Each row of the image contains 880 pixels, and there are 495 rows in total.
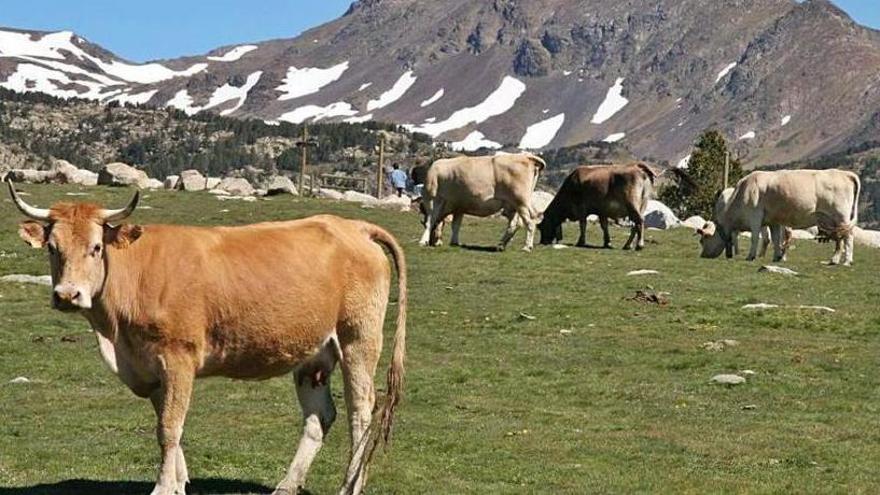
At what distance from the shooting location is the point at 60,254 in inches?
487

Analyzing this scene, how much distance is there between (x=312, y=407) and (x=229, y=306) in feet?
5.29

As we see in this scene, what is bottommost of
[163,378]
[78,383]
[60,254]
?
[78,383]

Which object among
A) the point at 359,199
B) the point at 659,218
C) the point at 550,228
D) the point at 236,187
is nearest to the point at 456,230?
the point at 550,228

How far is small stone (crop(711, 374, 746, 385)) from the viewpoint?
71.3 feet

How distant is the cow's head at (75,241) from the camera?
12250mm

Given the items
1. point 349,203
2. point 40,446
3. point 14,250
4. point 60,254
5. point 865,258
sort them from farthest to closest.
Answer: point 349,203, point 865,258, point 14,250, point 40,446, point 60,254

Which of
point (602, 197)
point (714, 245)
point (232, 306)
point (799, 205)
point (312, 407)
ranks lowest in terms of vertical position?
point (312, 407)

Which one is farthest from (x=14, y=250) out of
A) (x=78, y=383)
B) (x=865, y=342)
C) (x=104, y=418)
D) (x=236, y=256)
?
(x=236, y=256)

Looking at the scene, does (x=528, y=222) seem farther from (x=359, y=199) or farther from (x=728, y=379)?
(x=359, y=199)

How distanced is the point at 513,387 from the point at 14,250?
21.6 meters

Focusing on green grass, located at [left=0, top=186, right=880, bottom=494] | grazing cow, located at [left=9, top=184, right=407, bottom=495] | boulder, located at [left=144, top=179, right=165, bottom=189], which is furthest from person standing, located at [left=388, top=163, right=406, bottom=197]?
grazing cow, located at [left=9, top=184, right=407, bottom=495]

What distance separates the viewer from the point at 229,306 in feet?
42.7

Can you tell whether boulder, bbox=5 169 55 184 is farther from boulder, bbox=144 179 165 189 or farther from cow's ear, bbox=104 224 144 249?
cow's ear, bbox=104 224 144 249

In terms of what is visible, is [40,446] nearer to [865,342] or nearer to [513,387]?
[513,387]
